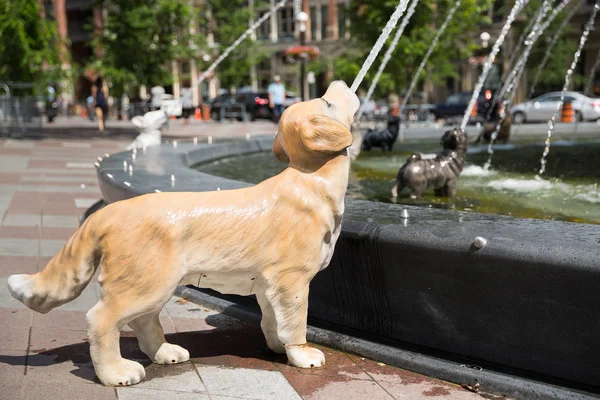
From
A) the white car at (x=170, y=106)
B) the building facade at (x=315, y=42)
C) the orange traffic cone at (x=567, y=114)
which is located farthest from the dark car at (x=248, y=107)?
the orange traffic cone at (x=567, y=114)

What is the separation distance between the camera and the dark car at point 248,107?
129ft

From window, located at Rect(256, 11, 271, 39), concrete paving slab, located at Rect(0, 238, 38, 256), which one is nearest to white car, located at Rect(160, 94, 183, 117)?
concrete paving slab, located at Rect(0, 238, 38, 256)

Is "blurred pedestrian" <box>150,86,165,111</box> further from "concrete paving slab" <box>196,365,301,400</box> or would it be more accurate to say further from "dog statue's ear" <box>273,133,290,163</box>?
"concrete paving slab" <box>196,365,301,400</box>

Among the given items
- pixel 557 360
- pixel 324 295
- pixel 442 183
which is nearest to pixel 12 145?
pixel 442 183

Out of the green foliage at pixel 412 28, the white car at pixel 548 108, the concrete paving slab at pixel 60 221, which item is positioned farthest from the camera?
the white car at pixel 548 108

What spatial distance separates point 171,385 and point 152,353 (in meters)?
0.35

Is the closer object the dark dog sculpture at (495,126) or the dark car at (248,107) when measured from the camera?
the dark dog sculpture at (495,126)

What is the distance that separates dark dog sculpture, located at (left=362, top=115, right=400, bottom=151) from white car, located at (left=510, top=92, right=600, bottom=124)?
63.4ft

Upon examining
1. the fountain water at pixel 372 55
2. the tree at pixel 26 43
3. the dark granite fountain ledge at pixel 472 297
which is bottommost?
the dark granite fountain ledge at pixel 472 297

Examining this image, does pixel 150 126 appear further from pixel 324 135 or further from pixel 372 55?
pixel 324 135

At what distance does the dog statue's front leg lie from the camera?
3900 mm

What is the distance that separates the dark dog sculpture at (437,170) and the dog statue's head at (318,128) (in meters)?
3.20

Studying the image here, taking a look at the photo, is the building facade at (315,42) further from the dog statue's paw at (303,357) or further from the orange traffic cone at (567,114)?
the dog statue's paw at (303,357)

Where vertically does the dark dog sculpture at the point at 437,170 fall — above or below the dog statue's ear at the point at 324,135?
below
